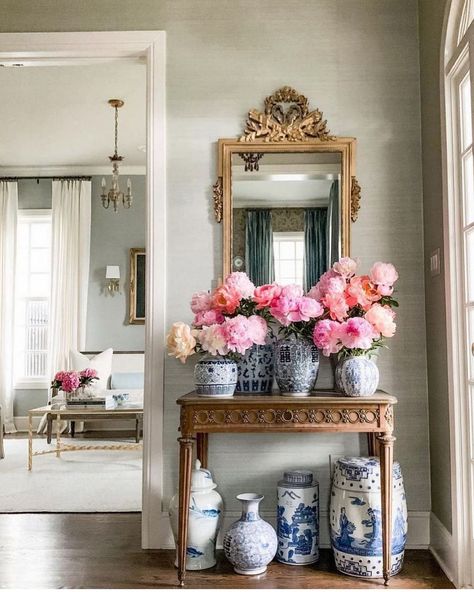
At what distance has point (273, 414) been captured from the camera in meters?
2.82

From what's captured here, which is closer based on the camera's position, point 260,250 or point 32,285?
point 260,250

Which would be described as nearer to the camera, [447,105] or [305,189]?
[447,105]

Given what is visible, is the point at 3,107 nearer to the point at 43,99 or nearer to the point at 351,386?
the point at 43,99

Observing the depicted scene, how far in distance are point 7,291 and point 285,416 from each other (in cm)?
575

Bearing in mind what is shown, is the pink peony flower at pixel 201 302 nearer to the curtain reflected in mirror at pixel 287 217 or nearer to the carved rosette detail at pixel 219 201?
the curtain reflected in mirror at pixel 287 217

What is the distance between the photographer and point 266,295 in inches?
119

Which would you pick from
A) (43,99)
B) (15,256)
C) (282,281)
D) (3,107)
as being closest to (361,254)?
(282,281)

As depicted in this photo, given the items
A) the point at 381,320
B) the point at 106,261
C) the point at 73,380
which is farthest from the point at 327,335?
the point at 106,261

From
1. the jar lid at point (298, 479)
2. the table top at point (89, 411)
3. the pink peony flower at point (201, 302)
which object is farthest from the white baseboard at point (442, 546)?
the table top at point (89, 411)

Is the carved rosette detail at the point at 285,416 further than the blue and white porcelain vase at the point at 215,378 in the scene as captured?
No

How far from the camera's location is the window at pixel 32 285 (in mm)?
7879

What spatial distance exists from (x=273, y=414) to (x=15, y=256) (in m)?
5.78

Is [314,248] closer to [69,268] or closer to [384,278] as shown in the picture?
[384,278]

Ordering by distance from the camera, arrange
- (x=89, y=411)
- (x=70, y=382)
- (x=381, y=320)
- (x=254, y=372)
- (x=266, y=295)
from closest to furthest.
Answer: (x=381, y=320), (x=266, y=295), (x=254, y=372), (x=89, y=411), (x=70, y=382)
